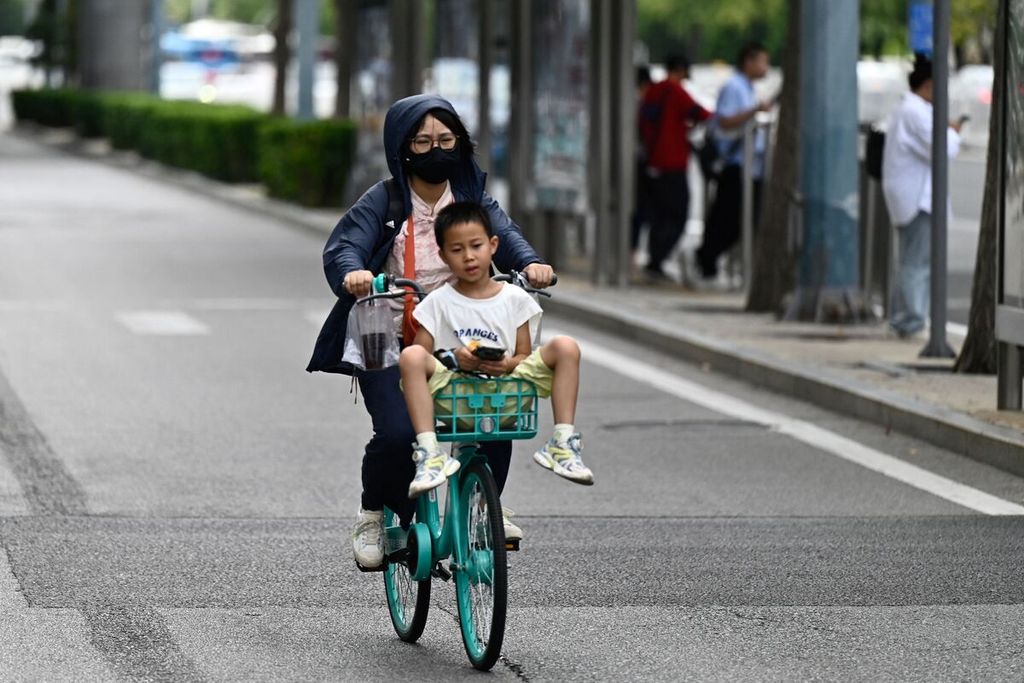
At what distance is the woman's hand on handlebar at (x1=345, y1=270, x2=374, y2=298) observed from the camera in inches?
246

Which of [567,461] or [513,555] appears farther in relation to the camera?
[513,555]

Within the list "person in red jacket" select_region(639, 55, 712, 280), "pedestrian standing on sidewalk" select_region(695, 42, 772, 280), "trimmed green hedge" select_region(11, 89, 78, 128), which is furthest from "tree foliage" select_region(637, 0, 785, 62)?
"pedestrian standing on sidewalk" select_region(695, 42, 772, 280)

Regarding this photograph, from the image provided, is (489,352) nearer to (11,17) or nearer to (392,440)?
(392,440)

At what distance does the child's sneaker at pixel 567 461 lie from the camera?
20.4 ft

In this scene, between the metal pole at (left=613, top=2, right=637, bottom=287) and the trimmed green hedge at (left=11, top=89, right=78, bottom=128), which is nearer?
the metal pole at (left=613, top=2, right=637, bottom=287)

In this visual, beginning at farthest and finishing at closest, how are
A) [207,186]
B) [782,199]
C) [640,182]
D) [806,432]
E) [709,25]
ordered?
[709,25] < [207,186] < [640,182] < [782,199] < [806,432]

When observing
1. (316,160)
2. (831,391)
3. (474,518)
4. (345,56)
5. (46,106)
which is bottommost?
(831,391)

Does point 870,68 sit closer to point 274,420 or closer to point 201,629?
point 274,420

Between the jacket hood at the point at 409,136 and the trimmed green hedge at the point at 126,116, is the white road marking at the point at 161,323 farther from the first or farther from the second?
the trimmed green hedge at the point at 126,116

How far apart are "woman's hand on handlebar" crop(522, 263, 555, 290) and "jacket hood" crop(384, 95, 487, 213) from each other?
1.27ft

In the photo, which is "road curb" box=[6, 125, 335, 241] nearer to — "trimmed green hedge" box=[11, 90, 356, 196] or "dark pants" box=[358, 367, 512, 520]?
"trimmed green hedge" box=[11, 90, 356, 196]

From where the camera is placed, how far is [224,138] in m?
35.6

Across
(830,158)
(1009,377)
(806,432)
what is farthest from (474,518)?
(830,158)

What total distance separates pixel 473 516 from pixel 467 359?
0.45 meters
